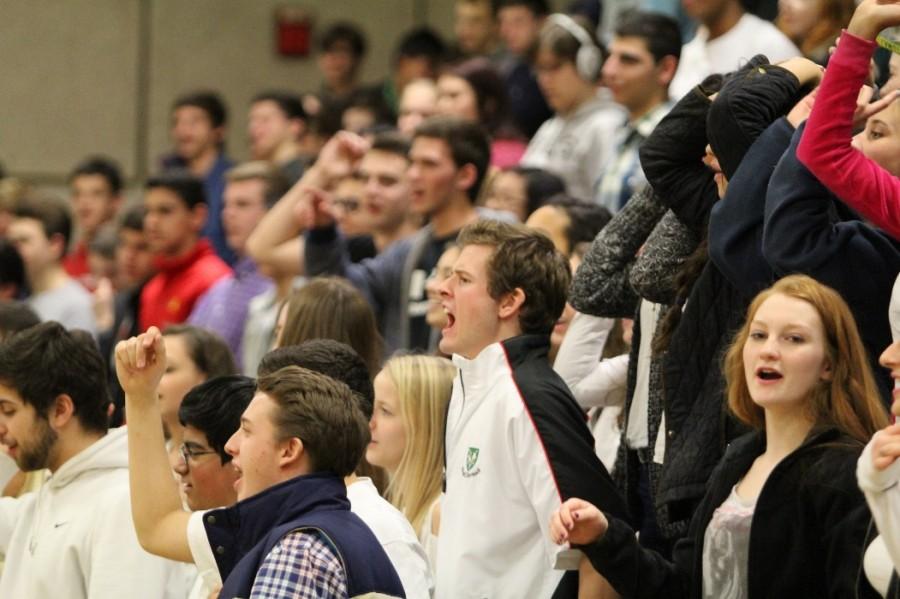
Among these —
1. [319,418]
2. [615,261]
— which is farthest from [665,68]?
[319,418]

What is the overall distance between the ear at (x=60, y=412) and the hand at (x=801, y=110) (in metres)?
2.05

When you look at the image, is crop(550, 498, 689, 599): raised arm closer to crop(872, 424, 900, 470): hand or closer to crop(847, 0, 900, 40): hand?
crop(872, 424, 900, 470): hand

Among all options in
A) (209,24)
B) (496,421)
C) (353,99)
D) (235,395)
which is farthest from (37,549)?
(209,24)

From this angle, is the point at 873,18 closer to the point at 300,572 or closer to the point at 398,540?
the point at 398,540

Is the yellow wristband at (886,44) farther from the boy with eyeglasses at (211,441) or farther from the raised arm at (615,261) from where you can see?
the boy with eyeglasses at (211,441)

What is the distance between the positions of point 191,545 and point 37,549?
0.97 meters

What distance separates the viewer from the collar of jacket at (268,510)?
3615 millimetres

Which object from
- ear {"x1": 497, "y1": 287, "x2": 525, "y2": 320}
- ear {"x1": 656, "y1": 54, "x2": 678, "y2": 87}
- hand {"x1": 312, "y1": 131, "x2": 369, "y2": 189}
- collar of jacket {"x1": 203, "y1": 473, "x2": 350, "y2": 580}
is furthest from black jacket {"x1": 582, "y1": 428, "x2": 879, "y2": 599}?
ear {"x1": 656, "y1": 54, "x2": 678, "y2": 87}

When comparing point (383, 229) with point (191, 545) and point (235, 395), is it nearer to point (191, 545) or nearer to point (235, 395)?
point (235, 395)

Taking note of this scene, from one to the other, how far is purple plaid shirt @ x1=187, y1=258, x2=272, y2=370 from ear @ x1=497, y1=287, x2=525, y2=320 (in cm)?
282

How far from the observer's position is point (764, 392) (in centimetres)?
369

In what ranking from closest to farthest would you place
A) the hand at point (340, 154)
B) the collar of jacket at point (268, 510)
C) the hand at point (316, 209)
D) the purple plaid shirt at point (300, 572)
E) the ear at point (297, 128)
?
the purple plaid shirt at point (300, 572) → the collar of jacket at point (268, 510) → the hand at point (316, 209) → the hand at point (340, 154) → the ear at point (297, 128)

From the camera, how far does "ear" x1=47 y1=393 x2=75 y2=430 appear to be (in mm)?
4777

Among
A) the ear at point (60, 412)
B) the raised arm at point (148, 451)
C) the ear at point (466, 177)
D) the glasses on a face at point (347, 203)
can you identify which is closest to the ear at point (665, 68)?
the ear at point (466, 177)
